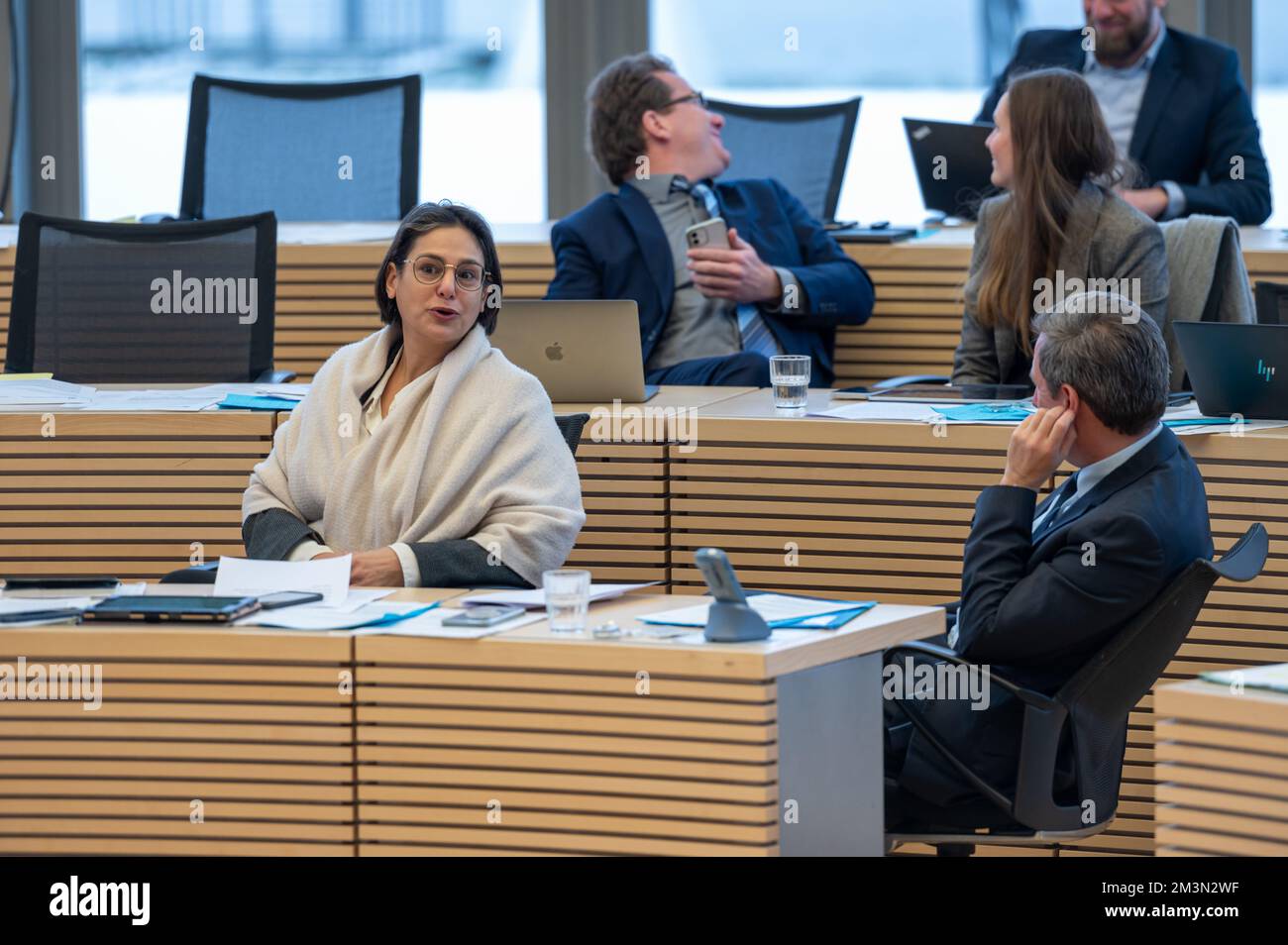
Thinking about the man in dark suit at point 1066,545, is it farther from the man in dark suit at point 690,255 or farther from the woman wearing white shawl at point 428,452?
the man in dark suit at point 690,255

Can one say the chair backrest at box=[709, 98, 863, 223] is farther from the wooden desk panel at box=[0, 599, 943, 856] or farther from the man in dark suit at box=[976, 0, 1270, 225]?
the wooden desk panel at box=[0, 599, 943, 856]

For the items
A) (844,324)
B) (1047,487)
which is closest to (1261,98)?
(844,324)

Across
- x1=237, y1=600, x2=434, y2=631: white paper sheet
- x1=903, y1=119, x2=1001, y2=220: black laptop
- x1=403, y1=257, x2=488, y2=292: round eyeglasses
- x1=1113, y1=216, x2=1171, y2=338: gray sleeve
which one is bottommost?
x1=237, y1=600, x2=434, y2=631: white paper sheet

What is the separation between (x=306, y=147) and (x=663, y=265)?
1747 millimetres

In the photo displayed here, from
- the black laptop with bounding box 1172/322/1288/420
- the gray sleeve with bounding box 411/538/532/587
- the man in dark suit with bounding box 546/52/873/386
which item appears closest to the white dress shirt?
the black laptop with bounding box 1172/322/1288/420

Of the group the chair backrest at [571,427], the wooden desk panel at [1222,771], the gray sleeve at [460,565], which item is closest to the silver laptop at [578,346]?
the chair backrest at [571,427]

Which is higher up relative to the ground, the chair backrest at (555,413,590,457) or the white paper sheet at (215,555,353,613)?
the chair backrest at (555,413,590,457)

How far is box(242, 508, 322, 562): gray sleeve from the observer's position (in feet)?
10.9

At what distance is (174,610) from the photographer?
2646 mm

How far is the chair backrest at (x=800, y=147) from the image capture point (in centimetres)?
589

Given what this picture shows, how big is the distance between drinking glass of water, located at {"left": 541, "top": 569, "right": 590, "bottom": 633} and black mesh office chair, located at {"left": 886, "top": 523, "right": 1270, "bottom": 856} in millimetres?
535

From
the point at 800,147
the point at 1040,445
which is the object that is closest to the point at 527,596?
the point at 1040,445

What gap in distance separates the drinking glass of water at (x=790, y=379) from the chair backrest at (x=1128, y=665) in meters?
1.23

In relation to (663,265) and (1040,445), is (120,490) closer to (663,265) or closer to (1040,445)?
(663,265)
